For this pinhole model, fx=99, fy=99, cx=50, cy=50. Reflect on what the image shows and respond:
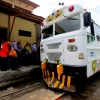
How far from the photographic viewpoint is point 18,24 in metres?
6.87

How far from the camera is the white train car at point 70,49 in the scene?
3043mm

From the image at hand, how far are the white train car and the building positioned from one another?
9.55ft

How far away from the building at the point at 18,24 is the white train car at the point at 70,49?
9.55ft

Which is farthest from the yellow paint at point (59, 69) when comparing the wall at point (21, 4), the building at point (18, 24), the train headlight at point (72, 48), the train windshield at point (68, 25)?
the wall at point (21, 4)

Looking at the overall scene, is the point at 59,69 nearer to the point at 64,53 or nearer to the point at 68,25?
the point at 64,53

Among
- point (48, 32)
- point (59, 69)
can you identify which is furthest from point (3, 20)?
point (59, 69)

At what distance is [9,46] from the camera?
5.16 metres

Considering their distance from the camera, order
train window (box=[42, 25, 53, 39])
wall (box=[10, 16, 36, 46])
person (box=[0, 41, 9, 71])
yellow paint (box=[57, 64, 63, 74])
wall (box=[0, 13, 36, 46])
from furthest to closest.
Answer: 1. wall (box=[10, 16, 36, 46])
2. wall (box=[0, 13, 36, 46])
3. person (box=[0, 41, 9, 71])
4. train window (box=[42, 25, 53, 39])
5. yellow paint (box=[57, 64, 63, 74])

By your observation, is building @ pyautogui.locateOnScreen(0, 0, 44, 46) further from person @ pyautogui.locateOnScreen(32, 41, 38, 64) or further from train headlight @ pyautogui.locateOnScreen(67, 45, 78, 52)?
train headlight @ pyautogui.locateOnScreen(67, 45, 78, 52)

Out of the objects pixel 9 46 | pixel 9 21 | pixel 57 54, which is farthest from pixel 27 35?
pixel 57 54

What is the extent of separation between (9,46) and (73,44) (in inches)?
137

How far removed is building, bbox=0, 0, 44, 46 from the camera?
5.96m

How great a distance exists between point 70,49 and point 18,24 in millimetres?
4934

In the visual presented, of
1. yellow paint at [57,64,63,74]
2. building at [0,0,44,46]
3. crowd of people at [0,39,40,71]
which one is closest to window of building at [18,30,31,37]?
building at [0,0,44,46]
